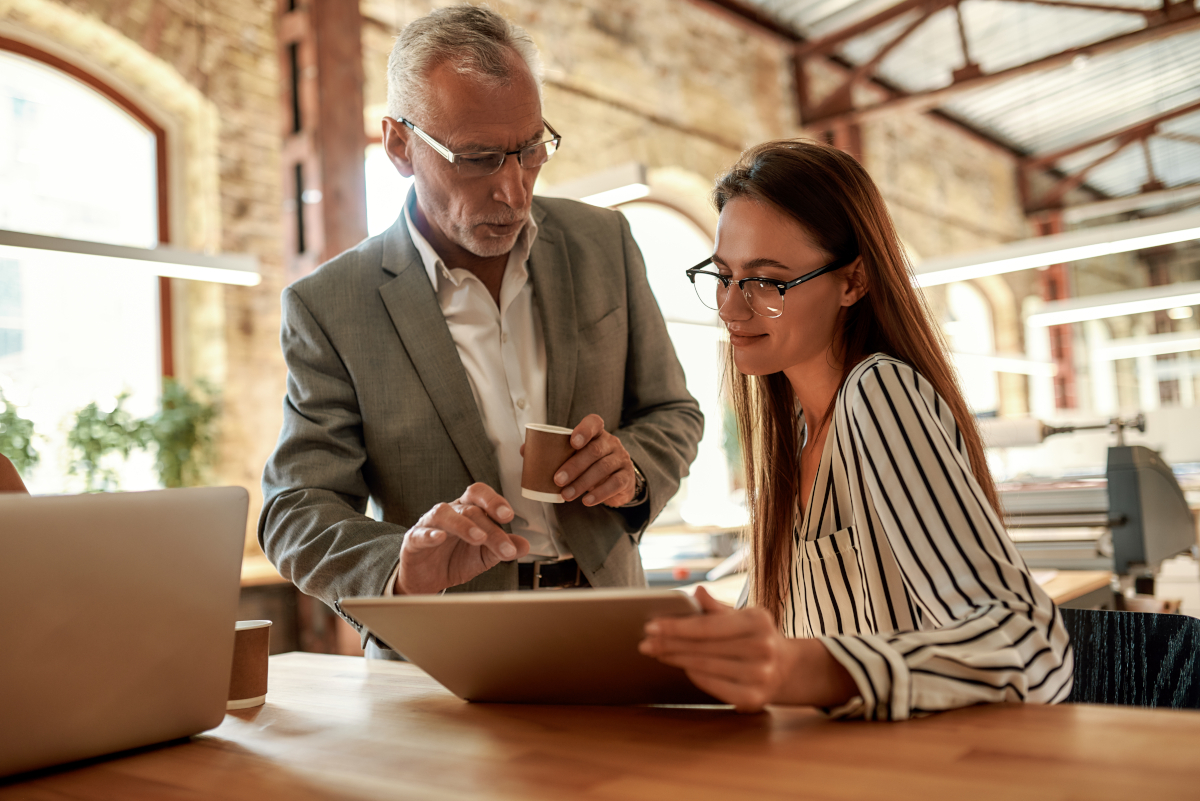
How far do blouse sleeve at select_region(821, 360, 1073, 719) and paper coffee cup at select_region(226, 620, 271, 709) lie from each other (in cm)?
77

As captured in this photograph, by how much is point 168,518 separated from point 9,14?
15.5 feet

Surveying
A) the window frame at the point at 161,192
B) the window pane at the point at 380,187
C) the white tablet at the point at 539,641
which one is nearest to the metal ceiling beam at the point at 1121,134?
the window pane at the point at 380,187

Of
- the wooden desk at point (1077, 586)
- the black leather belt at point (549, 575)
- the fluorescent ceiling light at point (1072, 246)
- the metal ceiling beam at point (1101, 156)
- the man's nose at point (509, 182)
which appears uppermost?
the metal ceiling beam at point (1101, 156)

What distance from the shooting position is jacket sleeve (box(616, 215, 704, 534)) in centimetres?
185

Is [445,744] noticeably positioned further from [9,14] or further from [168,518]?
[9,14]

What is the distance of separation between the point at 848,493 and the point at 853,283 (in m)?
0.35

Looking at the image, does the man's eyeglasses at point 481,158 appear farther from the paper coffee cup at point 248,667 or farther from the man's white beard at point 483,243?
the paper coffee cup at point 248,667

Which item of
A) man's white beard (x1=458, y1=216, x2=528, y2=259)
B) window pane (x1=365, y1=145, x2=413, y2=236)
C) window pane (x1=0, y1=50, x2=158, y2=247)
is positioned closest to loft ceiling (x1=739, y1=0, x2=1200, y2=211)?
window pane (x1=365, y1=145, x2=413, y2=236)

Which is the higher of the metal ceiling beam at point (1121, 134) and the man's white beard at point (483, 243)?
the metal ceiling beam at point (1121, 134)

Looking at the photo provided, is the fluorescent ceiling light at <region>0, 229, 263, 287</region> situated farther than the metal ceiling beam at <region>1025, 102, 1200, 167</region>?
No

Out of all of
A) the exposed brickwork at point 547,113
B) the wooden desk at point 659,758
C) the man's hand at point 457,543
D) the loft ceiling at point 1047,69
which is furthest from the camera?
the loft ceiling at point 1047,69

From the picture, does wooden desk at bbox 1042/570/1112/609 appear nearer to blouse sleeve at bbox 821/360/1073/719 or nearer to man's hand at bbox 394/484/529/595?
blouse sleeve at bbox 821/360/1073/719

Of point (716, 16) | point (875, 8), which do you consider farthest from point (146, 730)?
point (875, 8)

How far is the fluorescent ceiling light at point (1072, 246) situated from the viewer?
464cm
